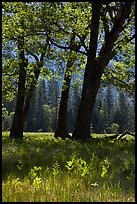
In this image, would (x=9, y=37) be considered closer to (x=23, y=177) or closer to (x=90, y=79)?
(x=90, y=79)

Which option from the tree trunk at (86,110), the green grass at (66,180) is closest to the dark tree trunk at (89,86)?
the tree trunk at (86,110)

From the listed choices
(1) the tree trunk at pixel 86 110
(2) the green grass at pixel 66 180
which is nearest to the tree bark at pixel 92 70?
(1) the tree trunk at pixel 86 110

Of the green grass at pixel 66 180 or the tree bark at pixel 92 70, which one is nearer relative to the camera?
the green grass at pixel 66 180

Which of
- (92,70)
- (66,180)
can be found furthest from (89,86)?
(66,180)

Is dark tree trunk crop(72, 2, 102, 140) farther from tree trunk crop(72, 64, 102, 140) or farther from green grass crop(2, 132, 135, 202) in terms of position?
green grass crop(2, 132, 135, 202)

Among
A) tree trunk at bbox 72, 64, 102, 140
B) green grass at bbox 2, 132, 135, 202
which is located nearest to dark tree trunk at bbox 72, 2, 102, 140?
tree trunk at bbox 72, 64, 102, 140

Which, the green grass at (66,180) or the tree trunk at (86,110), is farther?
the tree trunk at (86,110)

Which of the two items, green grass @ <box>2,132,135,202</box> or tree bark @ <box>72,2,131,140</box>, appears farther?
tree bark @ <box>72,2,131,140</box>

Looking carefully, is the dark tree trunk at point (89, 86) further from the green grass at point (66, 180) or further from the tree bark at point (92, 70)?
the green grass at point (66, 180)

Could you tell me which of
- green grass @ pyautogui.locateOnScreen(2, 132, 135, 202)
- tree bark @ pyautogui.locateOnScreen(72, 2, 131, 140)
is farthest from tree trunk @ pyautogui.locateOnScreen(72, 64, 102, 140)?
green grass @ pyautogui.locateOnScreen(2, 132, 135, 202)

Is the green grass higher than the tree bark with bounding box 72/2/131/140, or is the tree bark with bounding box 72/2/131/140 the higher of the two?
the tree bark with bounding box 72/2/131/140

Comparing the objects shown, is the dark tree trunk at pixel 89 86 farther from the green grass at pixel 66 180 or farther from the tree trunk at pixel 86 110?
the green grass at pixel 66 180

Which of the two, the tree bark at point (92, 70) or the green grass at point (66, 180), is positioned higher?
the tree bark at point (92, 70)

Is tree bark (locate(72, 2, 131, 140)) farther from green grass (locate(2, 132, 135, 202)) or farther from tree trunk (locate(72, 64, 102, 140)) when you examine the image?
green grass (locate(2, 132, 135, 202))
